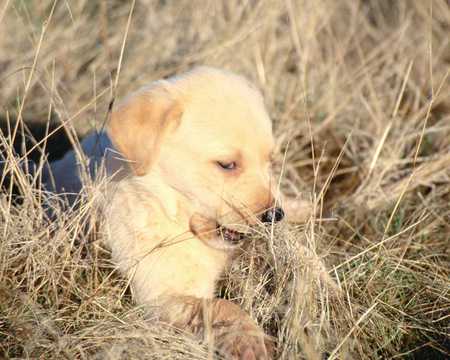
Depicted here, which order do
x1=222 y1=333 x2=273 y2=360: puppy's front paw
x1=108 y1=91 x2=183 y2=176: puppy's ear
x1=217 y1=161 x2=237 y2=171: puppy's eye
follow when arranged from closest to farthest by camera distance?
x1=222 y1=333 x2=273 y2=360: puppy's front paw, x1=108 y1=91 x2=183 y2=176: puppy's ear, x1=217 y1=161 x2=237 y2=171: puppy's eye

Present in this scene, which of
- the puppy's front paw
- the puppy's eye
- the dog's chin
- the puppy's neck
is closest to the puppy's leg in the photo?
the puppy's front paw

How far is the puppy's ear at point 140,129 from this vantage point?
2.82 meters

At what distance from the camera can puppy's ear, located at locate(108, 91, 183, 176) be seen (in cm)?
282

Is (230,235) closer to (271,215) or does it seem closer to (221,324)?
(271,215)

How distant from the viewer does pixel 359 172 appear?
14.6 ft

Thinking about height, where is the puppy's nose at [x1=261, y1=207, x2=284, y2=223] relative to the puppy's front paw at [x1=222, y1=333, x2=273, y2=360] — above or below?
above

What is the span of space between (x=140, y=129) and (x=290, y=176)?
1765 mm

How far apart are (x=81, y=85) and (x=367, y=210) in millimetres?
2405

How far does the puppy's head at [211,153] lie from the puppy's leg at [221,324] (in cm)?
35

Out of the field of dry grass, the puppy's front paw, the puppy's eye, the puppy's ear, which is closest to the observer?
the puppy's front paw

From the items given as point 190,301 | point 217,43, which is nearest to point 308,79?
point 217,43

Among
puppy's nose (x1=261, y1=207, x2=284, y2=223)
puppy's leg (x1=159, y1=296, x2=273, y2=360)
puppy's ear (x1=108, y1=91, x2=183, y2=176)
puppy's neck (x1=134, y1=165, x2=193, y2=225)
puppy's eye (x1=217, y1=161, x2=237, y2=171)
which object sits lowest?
puppy's leg (x1=159, y1=296, x2=273, y2=360)

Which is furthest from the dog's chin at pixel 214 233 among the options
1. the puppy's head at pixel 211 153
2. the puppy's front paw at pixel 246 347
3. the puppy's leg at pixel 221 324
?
the puppy's front paw at pixel 246 347

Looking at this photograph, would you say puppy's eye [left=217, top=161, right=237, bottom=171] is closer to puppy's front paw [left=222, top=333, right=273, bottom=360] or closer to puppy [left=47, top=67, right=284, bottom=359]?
puppy [left=47, top=67, right=284, bottom=359]
